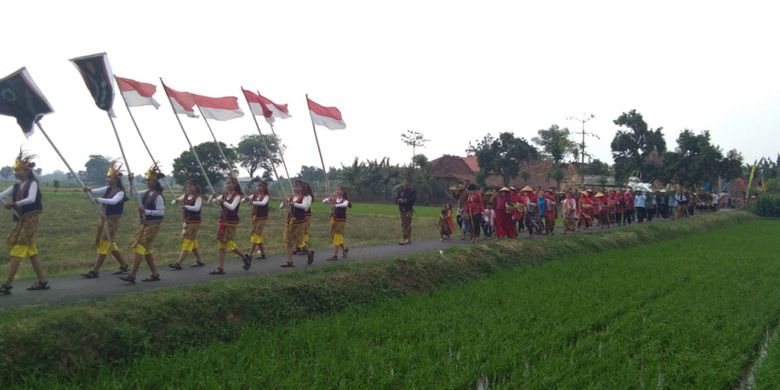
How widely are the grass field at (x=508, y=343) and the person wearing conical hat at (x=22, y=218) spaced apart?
3.06 metres

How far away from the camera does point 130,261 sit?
500 inches

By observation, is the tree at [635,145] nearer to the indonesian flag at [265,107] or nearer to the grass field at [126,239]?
the grass field at [126,239]

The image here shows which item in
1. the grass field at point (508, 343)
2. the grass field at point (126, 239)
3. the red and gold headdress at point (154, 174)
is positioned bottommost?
the grass field at point (508, 343)

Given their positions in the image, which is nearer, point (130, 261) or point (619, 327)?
point (619, 327)

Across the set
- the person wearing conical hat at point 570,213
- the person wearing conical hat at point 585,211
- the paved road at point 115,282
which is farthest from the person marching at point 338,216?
the person wearing conical hat at point 585,211

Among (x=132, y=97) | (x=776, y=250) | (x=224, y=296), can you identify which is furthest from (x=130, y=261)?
(x=776, y=250)

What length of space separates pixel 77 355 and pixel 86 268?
20.1ft

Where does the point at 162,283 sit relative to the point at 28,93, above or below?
below

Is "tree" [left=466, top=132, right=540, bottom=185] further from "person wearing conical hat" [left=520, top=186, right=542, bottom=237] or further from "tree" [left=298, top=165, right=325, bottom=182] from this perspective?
"tree" [left=298, top=165, right=325, bottom=182]

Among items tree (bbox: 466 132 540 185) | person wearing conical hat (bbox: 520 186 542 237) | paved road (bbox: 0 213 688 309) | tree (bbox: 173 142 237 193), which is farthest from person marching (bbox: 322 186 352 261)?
tree (bbox: 466 132 540 185)

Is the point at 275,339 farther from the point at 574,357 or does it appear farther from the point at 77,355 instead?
the point at 574,357

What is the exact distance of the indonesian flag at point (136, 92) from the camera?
1082 cm

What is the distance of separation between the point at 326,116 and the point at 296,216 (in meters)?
3.08

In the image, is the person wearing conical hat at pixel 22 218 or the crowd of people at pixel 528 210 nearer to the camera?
the person wearing conical hat at pixel 22 218
